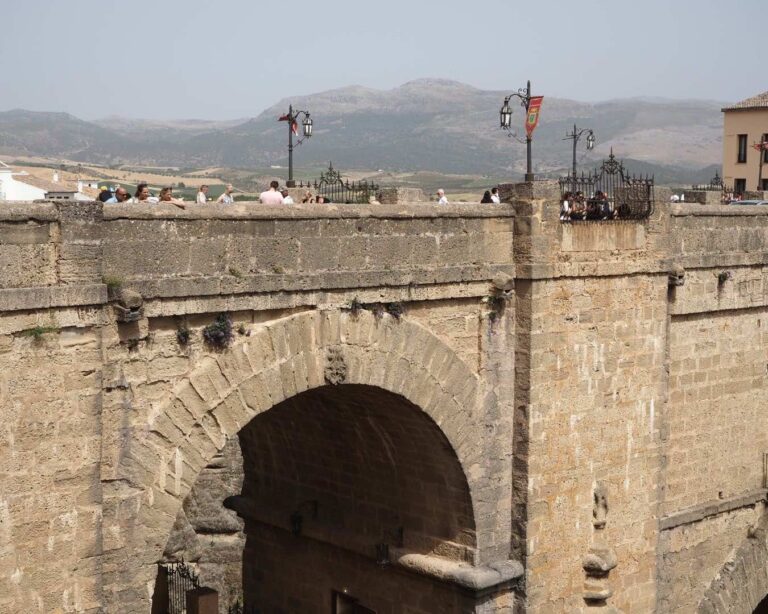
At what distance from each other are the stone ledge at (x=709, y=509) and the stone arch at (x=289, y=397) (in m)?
2.76

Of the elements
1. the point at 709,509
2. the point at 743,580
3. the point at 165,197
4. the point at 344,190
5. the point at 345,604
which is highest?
the point at 344,190

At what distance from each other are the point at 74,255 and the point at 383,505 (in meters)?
5.58

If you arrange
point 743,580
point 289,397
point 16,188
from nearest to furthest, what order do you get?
point 289,397 < point 743,580 < point 16,188

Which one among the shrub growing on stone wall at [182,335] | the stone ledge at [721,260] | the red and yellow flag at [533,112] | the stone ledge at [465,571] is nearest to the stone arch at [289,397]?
the stone ledge at [465,571]

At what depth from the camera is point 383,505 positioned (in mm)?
13656

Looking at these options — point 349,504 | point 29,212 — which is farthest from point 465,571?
point 29,212

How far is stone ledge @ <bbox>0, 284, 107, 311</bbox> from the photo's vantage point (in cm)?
890

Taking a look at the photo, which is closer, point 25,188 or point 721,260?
point 721,260

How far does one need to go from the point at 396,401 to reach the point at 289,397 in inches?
53.2

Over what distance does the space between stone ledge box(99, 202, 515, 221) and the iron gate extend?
24.4 ft

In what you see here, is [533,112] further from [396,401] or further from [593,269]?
[396,401]

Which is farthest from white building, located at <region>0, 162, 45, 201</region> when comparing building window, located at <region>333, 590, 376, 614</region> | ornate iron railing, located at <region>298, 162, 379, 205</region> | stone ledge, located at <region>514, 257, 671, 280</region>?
stone ledge, located at <region>514, 257, 671, 280</region>

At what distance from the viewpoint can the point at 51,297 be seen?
9117mm

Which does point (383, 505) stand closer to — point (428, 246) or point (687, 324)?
point (428, 246)
